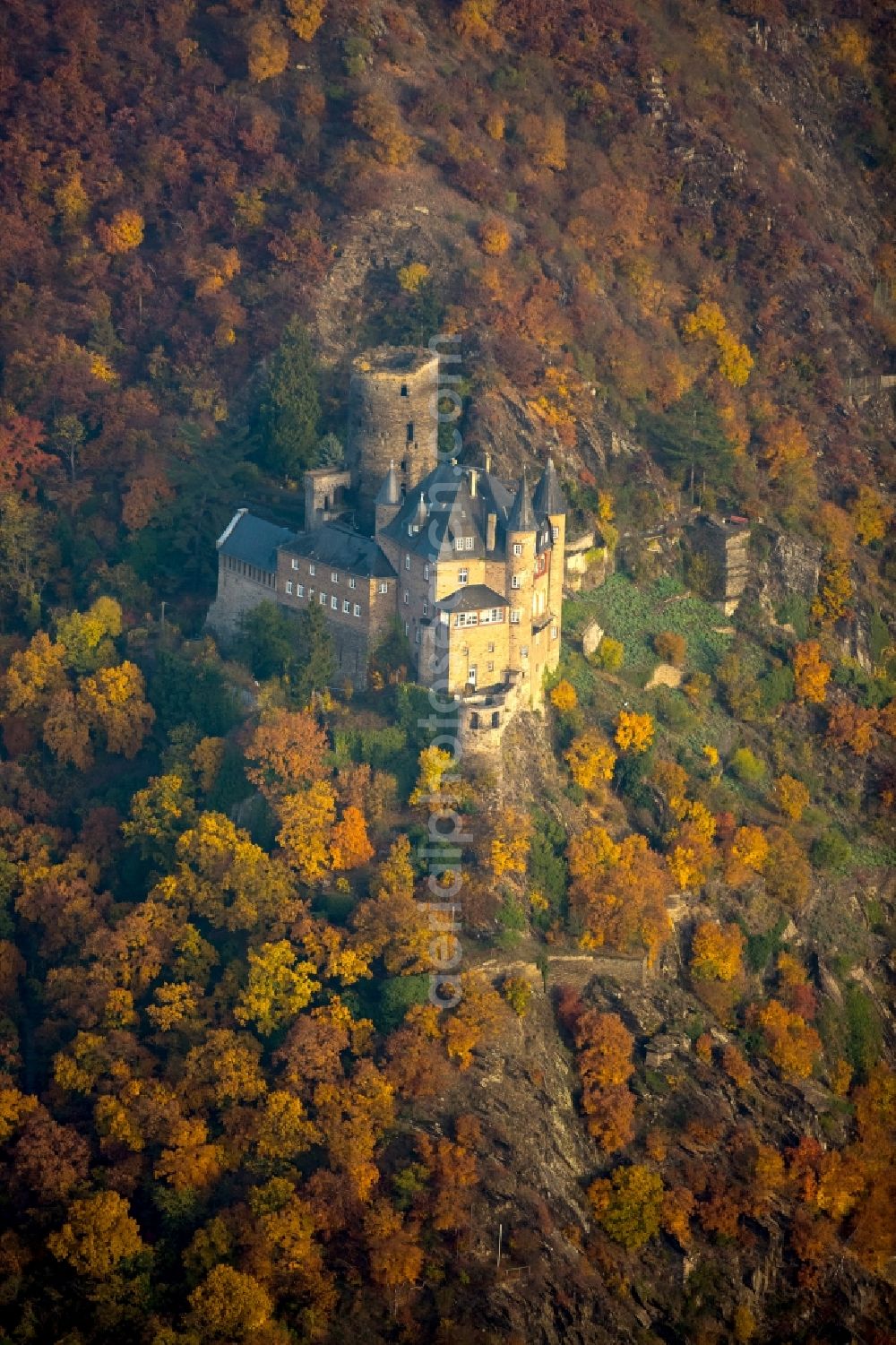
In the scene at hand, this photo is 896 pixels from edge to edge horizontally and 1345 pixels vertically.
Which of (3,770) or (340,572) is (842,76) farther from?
(3,770)

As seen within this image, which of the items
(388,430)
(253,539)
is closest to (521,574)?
(388,430)

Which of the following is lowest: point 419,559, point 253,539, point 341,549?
point 253,539

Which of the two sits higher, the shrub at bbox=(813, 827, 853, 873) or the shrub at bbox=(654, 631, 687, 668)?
the shrub at bbox=(654, 631, 687, 668)

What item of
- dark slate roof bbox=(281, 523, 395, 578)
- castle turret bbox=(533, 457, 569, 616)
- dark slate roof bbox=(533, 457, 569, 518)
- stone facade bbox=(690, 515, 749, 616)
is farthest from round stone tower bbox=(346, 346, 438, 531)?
stone facade bbox=(690, 515, 749, 616)

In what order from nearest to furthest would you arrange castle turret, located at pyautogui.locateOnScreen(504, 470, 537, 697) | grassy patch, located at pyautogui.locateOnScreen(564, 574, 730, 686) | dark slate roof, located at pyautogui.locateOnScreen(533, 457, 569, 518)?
castle turret, located at pyautogui.locateOnScreen(504, 470, 537, 697) → dark slate roof, located at pyautogui.locateOnScreen(533, 457, 569, 518) → grassy patch, located at pyautogui.locateOnScreen(564, 574, 730, 686)

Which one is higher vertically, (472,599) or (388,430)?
(388,430)

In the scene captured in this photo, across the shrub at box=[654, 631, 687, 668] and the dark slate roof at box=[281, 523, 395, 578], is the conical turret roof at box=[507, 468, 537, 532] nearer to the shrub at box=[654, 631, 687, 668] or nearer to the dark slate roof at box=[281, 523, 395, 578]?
the dark slate roof at box=[281, 523, 395, 578]

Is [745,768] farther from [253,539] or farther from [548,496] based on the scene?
[253,539]
